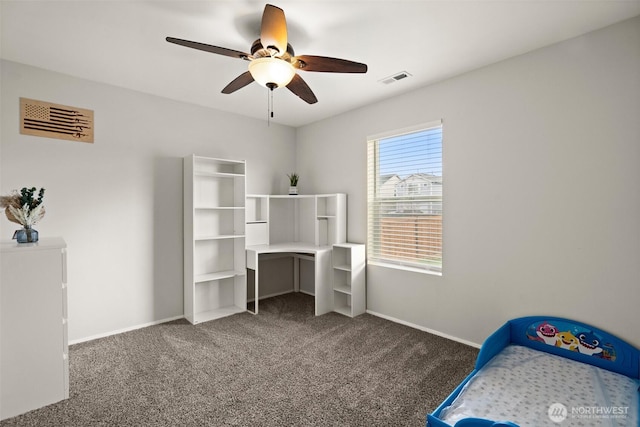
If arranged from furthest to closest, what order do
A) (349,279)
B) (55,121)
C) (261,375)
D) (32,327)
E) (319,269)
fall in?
(349,279) < (319,269) < (55,121) < (261,375) < (32,327)

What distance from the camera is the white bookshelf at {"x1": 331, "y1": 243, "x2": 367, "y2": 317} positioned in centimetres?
383

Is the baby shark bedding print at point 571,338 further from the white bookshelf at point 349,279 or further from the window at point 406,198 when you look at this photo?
the white bookshelf at point 349,279

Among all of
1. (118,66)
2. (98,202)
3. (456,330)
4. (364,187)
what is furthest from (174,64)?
(456,330)

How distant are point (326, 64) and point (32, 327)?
270 cm

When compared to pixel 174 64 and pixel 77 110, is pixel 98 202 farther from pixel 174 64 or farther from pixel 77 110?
pixel 174 64

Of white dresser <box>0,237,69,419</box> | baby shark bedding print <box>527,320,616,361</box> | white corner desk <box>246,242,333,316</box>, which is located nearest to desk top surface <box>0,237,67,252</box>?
white dresser <box>0,237,69,419</box>

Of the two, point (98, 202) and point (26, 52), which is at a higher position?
point (26, 52)

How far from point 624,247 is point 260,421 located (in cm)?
274

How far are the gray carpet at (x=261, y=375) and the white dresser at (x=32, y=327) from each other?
0.14m

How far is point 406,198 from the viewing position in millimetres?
3633

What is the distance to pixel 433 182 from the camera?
11.1ft

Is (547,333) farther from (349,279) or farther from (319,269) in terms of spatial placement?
(319,269)

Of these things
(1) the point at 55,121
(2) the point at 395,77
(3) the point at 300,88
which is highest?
(2) the point at 395,77

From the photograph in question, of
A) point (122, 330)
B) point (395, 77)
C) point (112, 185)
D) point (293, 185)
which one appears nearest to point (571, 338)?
point (395, 77)
